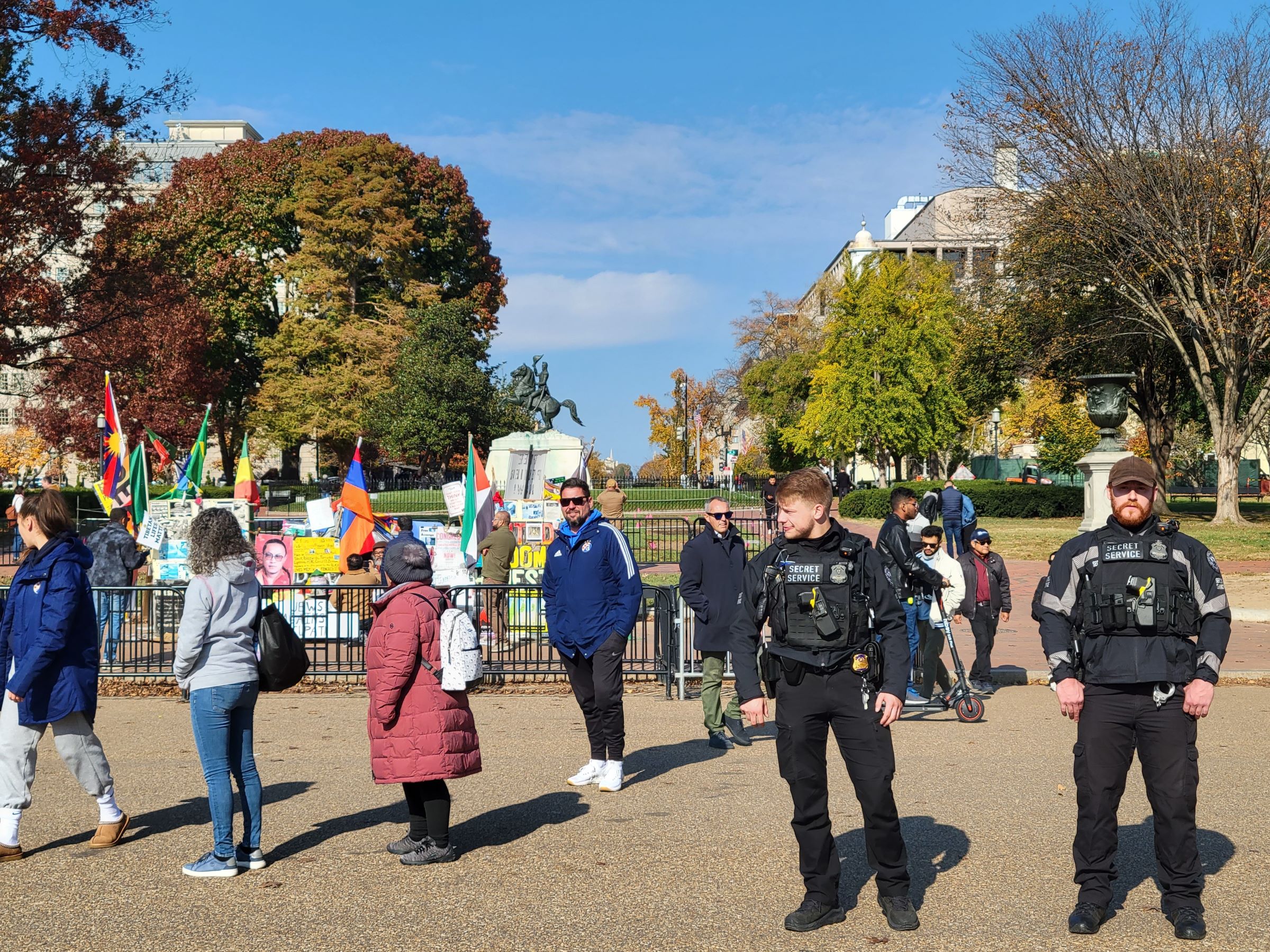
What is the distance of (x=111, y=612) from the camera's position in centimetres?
1102

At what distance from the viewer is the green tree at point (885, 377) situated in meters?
46.3

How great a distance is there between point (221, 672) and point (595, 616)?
2326 millimetres

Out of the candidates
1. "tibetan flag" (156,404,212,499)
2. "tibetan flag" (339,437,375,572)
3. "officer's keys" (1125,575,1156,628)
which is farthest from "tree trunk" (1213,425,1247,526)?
"officer's keys" (1125,575,1156,628)

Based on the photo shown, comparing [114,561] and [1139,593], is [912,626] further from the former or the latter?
[114,561]

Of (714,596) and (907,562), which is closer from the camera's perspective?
(714,596)

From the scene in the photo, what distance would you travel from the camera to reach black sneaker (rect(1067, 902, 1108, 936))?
446 cm

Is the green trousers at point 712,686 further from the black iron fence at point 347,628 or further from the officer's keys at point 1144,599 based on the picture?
the officer's keys at point 1144,599

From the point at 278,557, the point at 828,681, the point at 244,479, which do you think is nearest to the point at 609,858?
the point at 828,681

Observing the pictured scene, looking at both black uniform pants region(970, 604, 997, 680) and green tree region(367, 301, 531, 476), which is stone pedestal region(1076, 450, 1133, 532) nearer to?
black uniform pants region(970, 604, 997, 680)

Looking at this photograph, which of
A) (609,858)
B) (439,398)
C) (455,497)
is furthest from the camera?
(439,398)

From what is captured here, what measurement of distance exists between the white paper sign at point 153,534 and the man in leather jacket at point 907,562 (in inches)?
390

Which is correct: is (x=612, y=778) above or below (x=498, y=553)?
below

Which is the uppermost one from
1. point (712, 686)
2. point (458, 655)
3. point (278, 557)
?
A: point (458, 655)

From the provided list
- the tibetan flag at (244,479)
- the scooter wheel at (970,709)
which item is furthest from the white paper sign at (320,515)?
the scooter wheel at (970,709)
